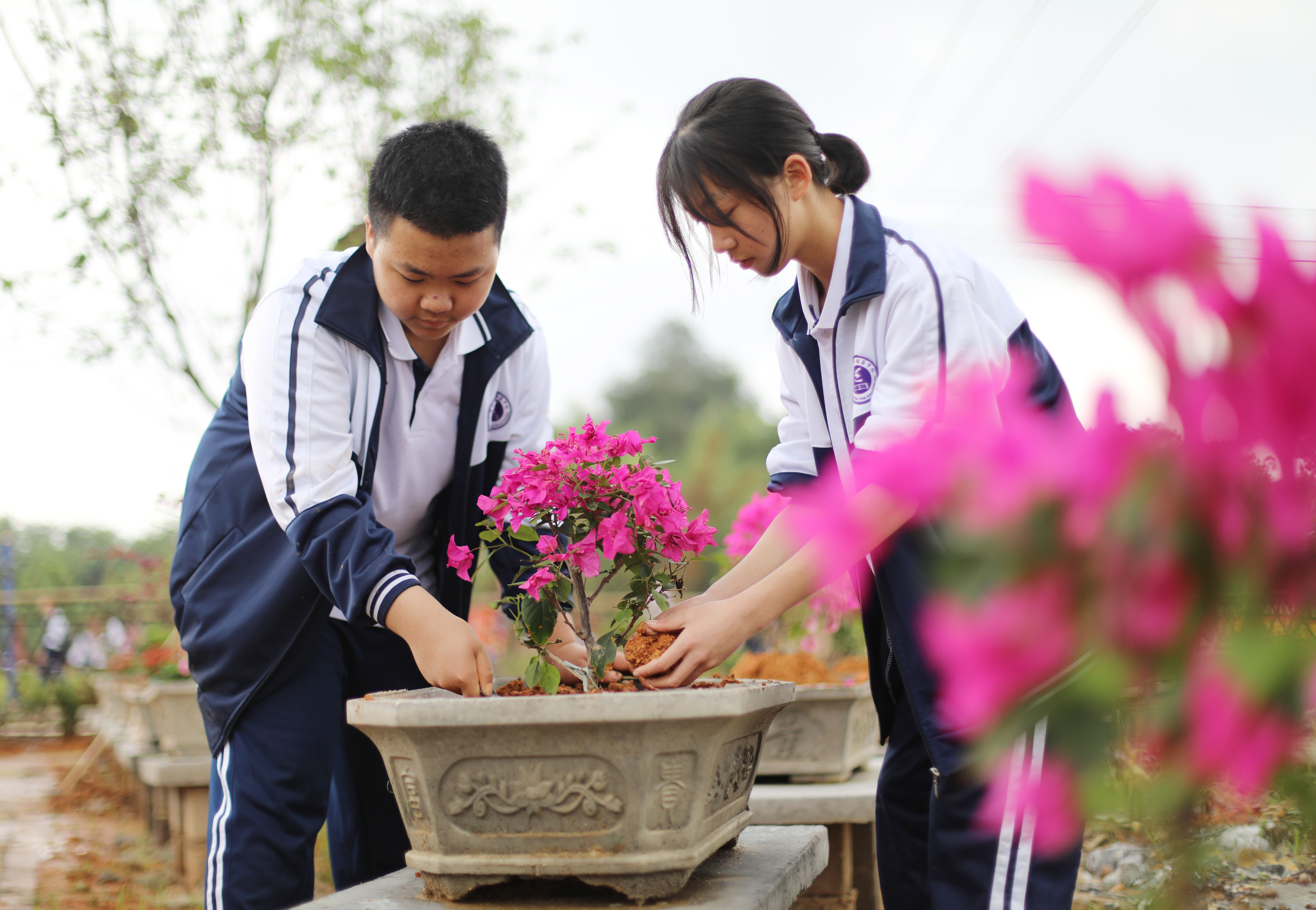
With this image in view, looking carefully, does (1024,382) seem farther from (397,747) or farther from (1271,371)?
(397,747)

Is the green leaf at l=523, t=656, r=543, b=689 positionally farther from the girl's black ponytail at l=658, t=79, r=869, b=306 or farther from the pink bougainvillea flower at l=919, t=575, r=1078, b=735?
the pink bougainvillea flower at l=919, t=575, r=1078, b=735

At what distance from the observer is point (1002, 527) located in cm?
50

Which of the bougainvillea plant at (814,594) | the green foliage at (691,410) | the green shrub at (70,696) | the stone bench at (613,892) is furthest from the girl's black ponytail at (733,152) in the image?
the green foliage at (691,410)

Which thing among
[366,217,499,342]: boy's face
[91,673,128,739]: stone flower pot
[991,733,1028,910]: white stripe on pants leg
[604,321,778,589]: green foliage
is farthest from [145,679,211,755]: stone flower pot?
[604,321,778,589]: green foliage

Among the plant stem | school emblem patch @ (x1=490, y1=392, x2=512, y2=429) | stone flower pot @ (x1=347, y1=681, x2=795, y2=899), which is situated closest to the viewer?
stone flower pot @ (x1=347, y1=681, x2=795, y2=899)

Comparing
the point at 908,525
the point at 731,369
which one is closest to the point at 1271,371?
the point at 908,525

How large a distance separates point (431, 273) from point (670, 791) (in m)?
0.97

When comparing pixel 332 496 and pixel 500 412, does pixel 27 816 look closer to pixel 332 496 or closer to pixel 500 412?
pixel 500 412

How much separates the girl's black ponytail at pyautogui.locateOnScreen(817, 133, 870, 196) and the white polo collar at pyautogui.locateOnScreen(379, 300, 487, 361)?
2.44ft

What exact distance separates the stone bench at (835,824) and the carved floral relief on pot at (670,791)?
1305mm

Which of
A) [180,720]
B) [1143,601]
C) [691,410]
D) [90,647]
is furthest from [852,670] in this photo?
[691,410]

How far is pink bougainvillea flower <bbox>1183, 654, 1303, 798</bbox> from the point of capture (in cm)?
46

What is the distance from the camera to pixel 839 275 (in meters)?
1.69

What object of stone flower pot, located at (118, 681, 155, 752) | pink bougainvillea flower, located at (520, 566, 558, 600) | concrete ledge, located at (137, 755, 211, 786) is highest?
pink bougainvillea flower, located at (520, 566, 558, 600)
